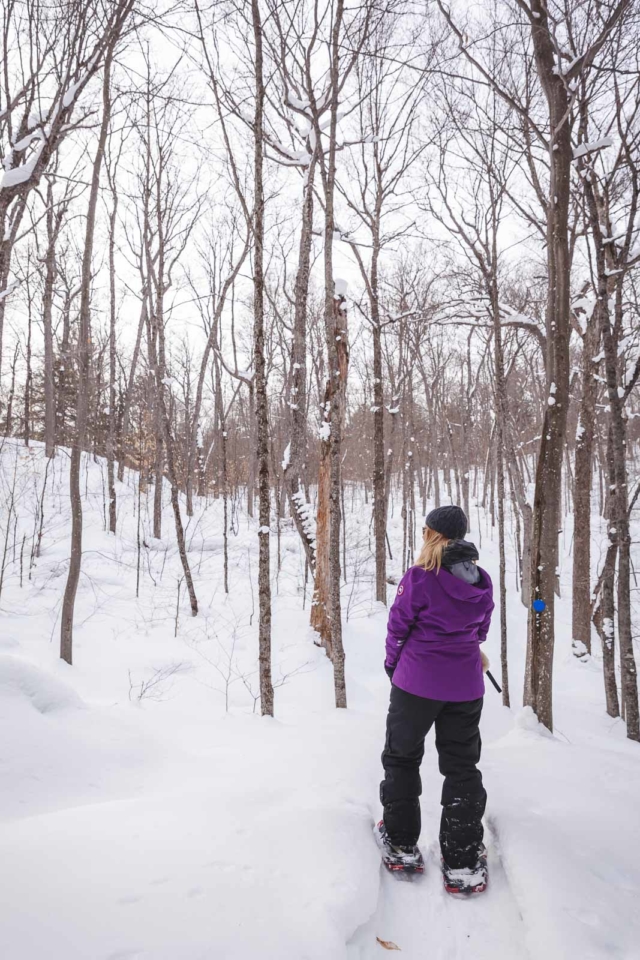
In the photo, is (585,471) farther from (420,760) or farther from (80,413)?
(80,413)

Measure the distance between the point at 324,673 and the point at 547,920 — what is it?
6045 millimetres

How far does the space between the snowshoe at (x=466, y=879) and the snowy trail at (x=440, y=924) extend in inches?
1.3

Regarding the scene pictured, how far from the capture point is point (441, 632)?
98.6 inches

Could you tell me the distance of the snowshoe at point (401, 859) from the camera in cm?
242


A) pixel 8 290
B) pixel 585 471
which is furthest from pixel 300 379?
pixel 585 471

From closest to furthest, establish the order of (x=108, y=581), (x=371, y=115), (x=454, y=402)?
1. (x=371, y=115)
2. (x=108, y=581)
3. (x=454, y=402)

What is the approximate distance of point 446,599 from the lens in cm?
249

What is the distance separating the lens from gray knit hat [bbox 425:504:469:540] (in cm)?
263

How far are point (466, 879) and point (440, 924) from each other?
239 millimetres

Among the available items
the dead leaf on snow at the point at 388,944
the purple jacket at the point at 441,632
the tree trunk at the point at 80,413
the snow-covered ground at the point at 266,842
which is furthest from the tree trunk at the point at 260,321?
the tree trunk at the point at 80,413

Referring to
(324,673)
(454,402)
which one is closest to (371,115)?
(324,673)

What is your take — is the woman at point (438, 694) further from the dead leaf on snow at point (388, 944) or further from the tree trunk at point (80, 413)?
the tree trunk at point (80, 413)

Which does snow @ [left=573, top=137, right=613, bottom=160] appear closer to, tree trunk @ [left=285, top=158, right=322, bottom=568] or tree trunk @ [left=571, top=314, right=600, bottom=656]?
tree trunk @ [left=285, top=158, right=322, bottom=568]

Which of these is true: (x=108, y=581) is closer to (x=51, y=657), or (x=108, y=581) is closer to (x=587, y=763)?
(x=51, y=657)
